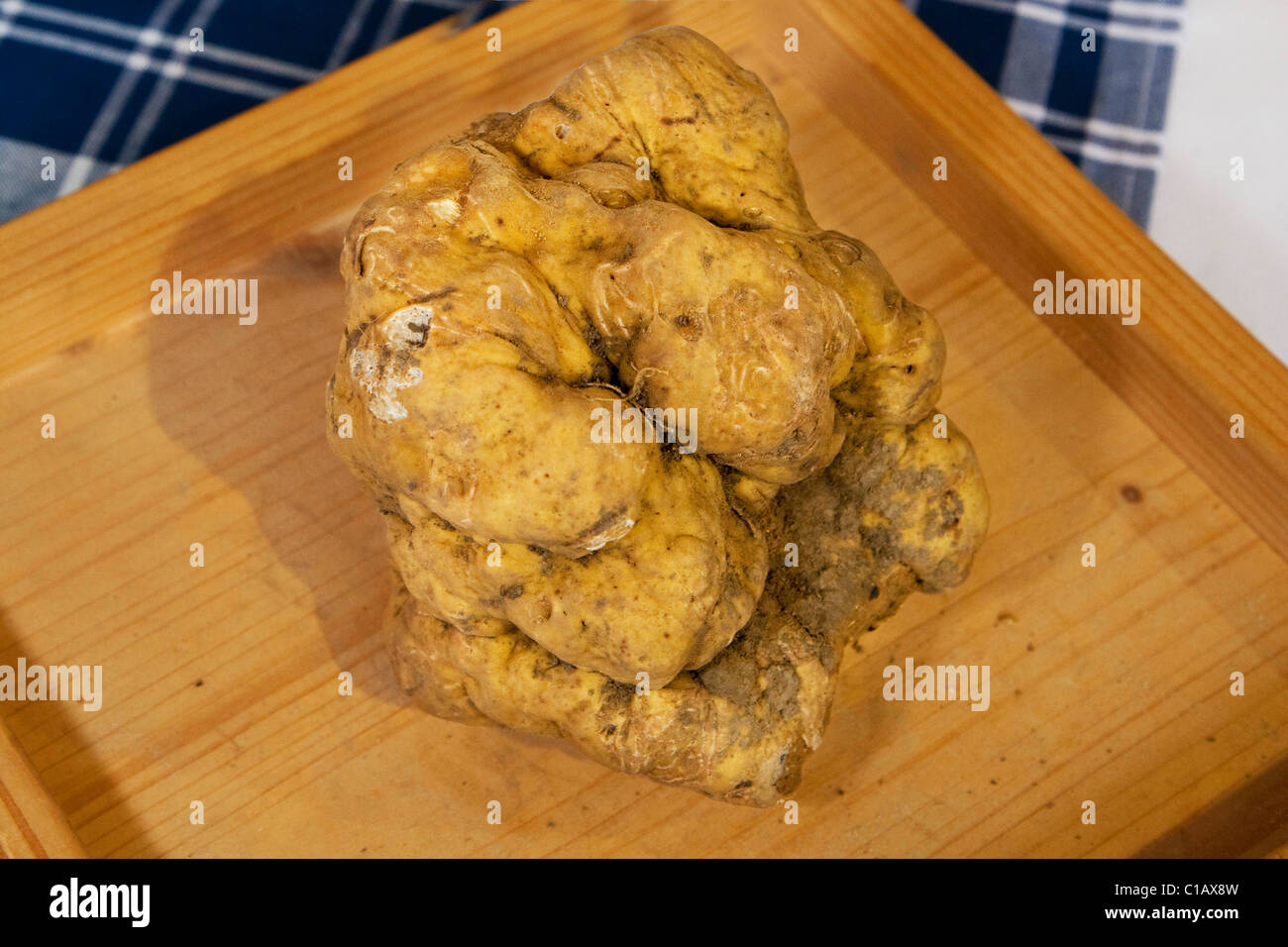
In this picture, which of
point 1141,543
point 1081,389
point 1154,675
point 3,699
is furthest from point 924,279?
point 3,699

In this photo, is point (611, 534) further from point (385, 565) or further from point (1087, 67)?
point (1087, 67)

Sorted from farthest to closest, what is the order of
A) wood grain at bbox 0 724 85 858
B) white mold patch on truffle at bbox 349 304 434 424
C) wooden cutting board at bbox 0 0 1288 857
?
wooden cutting board at bbox 0 0 1288 857, wood grain at bbox 0 724 85 858, white mold patch on truffle at bbox 349 304 434 424

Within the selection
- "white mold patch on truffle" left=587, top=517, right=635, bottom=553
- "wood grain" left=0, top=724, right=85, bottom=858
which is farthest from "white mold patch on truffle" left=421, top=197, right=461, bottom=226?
"wood grain" left=0, top=724, right=85, bottom=858

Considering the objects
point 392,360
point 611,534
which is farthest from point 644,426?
point 392,360

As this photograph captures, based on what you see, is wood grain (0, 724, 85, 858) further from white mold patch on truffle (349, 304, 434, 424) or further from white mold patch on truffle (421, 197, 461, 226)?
white mold patch on truffle (421, 197, 461, 226)

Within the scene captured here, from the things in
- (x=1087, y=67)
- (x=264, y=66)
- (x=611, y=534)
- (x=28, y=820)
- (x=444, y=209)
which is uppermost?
(x=1087, y=67)

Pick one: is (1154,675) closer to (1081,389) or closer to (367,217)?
(1081,389)

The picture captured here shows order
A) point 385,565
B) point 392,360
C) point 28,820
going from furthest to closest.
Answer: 1. point 385,565
2. point 28,820
3. point 392,360
